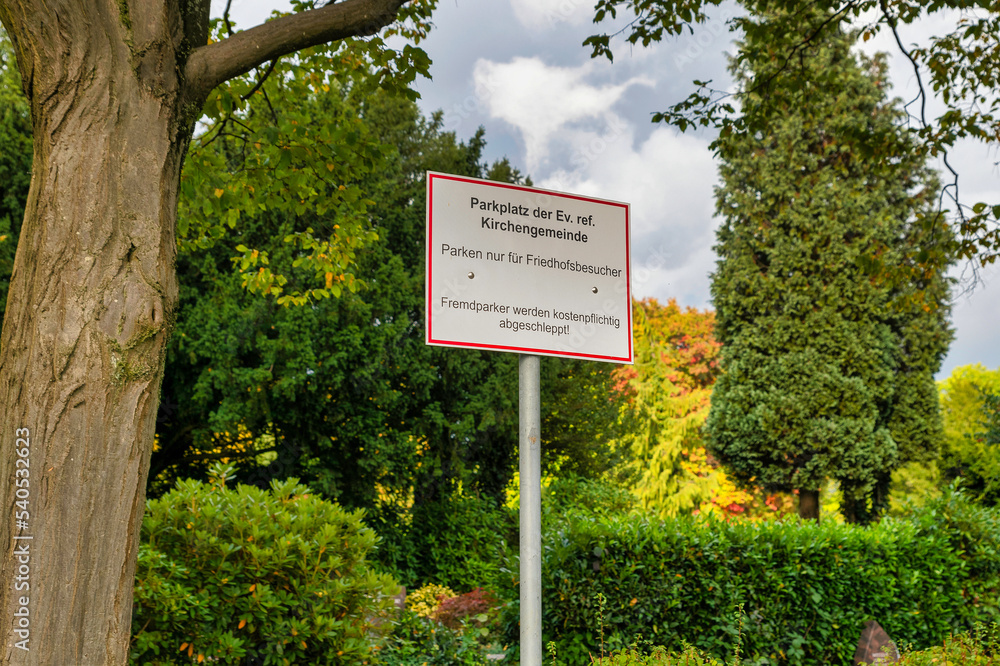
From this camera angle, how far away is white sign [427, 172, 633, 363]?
6.86 ft

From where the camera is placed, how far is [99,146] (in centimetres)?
232

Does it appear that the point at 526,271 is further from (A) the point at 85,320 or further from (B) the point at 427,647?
(B) the point at 427,647

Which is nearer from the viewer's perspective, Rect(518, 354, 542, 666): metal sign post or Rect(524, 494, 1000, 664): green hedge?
Rect(518, 354, 542, 666): metal sign post

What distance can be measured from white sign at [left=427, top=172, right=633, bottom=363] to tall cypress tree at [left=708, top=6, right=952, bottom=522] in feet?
38.1

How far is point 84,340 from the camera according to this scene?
2.17 meters

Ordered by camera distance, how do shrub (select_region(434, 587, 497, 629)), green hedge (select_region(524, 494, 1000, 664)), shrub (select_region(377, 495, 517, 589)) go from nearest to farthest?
green hedge (select_region(524, 494, 1000, 664)), shrub (select_region(434, 587, 497, 629)), shrub (select_region(377, 495, 517, 589))

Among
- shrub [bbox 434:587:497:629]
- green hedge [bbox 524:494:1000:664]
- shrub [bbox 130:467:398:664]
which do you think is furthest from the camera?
shrub [bbox 434:587:497:629]

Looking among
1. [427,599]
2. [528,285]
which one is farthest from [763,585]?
[427,599]

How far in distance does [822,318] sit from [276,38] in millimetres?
13355

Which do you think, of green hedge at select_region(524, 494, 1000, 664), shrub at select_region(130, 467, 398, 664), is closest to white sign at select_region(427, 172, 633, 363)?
shrub at select_region(130, 467, 398, 664)

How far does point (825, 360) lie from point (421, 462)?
26.5ft

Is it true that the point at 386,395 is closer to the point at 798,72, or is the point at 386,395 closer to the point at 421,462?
the point at 421,462

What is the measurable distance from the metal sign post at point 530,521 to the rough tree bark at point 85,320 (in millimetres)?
1198

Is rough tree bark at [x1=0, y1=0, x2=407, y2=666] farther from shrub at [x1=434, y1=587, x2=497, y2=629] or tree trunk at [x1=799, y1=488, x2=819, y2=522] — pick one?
tree trunk at [x1=799, y1=488, x2=819, y2=522]
